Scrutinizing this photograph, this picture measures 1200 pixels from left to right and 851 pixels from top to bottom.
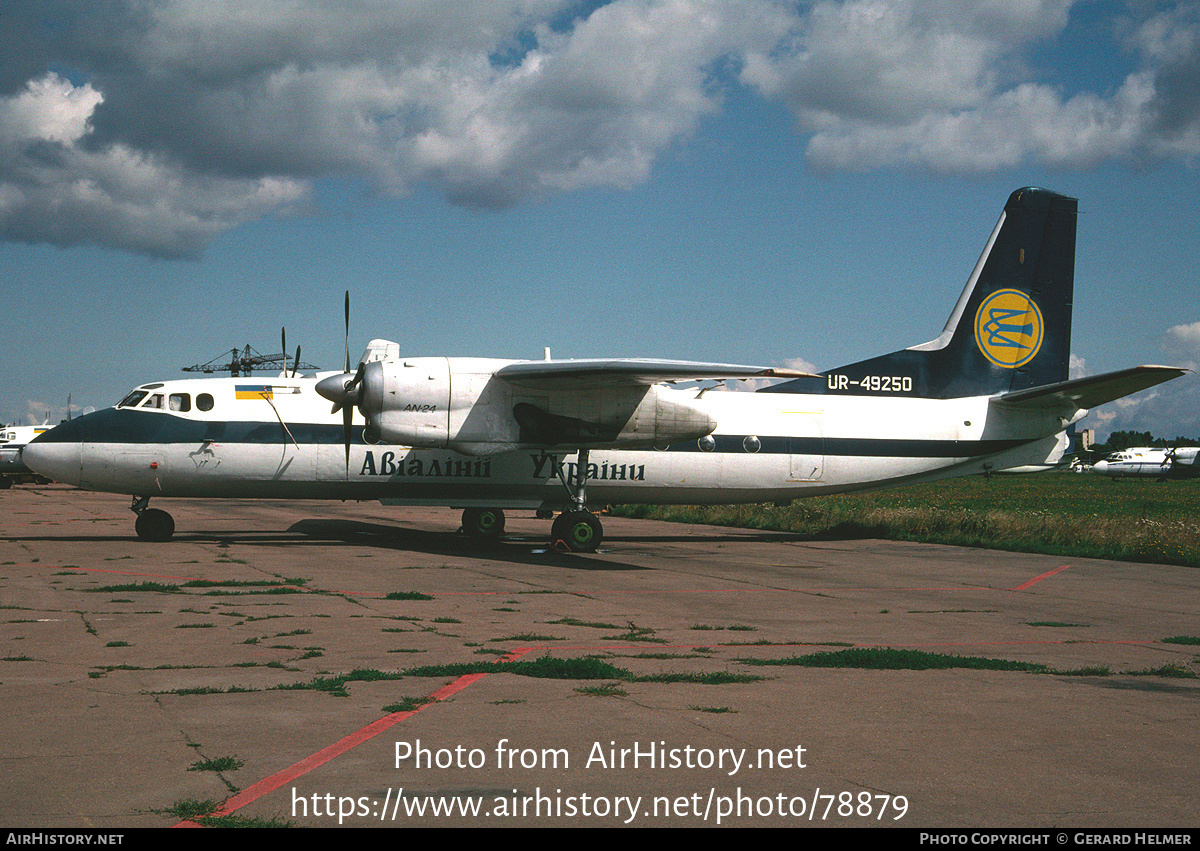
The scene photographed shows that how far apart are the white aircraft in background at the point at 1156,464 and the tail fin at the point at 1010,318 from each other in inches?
2578

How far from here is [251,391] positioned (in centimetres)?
2200

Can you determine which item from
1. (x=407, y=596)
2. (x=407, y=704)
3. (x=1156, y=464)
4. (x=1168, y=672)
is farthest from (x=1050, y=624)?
(x=1156, y=464)

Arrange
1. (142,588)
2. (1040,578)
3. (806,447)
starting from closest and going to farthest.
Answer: (142,588) < (1040,578) < (806,447)

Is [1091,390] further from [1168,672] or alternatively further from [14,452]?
[14,452]

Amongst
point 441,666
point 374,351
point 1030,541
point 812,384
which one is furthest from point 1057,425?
point 441,666

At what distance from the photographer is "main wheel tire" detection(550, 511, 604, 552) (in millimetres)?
20859

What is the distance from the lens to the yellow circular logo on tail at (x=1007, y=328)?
25.9 metres

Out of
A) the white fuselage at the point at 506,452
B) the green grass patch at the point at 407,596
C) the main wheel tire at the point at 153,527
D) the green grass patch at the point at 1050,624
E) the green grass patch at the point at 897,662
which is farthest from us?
the main wheel tire at the point at 153,527

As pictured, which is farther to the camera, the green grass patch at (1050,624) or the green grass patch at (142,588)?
the green grass patch at (142,588)

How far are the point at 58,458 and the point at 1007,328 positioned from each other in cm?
2405

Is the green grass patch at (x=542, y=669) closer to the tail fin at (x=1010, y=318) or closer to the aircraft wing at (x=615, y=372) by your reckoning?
the aircraft wing at (x=615, y=372)

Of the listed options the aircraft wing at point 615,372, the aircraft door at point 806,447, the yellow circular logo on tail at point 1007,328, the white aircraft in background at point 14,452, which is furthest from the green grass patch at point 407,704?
the white aircraft in background at point 14,452

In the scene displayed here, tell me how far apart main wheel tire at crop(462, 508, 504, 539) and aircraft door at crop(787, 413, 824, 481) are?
7.70 metres
